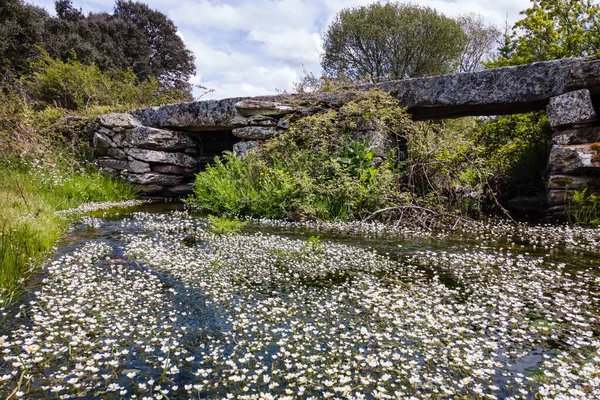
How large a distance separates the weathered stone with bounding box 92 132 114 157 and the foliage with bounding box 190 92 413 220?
3.91 metres

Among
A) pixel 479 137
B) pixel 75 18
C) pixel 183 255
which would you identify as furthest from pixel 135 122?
pixel 75 18

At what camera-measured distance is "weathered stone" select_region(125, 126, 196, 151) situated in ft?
38.6

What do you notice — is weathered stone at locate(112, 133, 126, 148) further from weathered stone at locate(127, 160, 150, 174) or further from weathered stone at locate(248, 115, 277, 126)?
weathered stone at locate(248, 115, 277, 126)

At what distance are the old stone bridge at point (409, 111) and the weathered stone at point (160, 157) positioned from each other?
1.1 inches

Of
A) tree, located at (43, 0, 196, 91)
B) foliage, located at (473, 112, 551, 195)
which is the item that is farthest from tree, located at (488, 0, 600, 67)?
tree, located at (43, 0, 196, 91)

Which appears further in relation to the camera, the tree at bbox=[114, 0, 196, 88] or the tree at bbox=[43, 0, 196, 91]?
the tree at bbox=[114, 0, 196, 88]

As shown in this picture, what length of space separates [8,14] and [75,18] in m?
8.14

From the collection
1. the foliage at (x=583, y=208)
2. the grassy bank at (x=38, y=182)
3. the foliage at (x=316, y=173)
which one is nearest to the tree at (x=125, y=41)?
the grassy bank at (x=38, y=182)

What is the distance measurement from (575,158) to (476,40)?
23448mm

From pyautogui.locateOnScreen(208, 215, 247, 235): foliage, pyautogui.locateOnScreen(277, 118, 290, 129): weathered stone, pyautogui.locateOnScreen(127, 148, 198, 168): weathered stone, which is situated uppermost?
pyautogui.locateOnScreen(277, 118, 290, 129): weathered stone

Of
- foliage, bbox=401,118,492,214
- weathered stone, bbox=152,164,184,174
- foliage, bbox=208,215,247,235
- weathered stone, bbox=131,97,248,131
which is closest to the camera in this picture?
foliage, bbox=208,215,247,235

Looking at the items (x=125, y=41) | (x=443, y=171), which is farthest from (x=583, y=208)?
(x=125, y=41)

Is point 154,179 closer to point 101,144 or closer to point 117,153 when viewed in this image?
point 117,153

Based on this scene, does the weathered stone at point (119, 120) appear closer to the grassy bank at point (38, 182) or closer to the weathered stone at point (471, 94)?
the grassy bank at point (38, 182)
